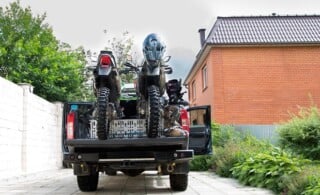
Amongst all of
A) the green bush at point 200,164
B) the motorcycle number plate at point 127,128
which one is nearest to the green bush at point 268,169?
the motorcycle number plate at point 127,128

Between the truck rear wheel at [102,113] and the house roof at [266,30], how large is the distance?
15.0 metres

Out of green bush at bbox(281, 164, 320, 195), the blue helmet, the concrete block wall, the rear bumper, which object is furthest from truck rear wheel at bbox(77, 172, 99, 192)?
green bush at bbox(281, 164, 320, 195)

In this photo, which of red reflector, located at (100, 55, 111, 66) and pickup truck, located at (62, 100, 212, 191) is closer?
red reflector, located at (100, 55, 111, 66)

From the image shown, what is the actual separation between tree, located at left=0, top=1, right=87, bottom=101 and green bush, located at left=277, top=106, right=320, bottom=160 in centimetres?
955

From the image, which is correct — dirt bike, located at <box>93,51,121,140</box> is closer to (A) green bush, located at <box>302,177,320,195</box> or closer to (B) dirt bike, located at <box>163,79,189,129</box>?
(B) dirt bike, located at <box>163,79,189,129</box>

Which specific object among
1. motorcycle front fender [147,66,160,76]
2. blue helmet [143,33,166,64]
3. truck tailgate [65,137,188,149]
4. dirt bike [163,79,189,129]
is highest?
blue helmet [143,33,166,64]

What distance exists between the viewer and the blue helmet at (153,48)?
272 inches

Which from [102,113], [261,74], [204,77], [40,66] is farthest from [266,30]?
[102,113]

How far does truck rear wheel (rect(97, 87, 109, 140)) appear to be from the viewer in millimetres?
6969

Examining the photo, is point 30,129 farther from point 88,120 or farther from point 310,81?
point 310,81

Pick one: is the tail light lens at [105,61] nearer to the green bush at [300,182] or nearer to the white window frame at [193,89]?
the green bush at [300,182]

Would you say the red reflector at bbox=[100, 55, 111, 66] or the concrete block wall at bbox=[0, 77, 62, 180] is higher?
the red reflector at bbox=[100, 55, 111, 66]

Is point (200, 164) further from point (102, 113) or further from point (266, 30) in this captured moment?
point (266, 30)

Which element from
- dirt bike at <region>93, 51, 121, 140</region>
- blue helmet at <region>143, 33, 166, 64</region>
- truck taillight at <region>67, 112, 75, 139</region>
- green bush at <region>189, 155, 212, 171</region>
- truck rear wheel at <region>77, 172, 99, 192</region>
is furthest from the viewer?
green bush at <region>189, 155, 212, 171</region>
